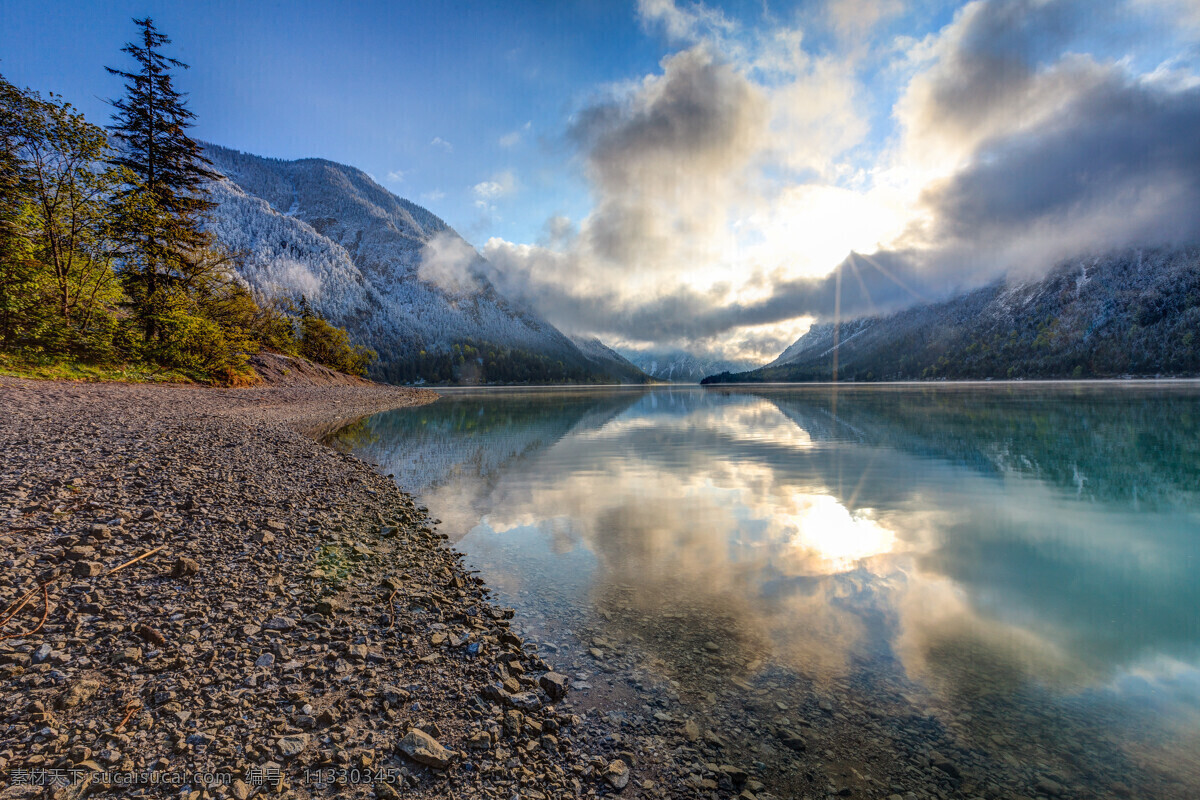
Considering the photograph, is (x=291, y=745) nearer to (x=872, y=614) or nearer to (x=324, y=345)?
(x=872, y=614)

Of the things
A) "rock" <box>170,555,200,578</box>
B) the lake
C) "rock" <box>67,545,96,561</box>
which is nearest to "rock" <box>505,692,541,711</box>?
the lake

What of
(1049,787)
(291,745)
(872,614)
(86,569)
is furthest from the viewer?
(872,614)

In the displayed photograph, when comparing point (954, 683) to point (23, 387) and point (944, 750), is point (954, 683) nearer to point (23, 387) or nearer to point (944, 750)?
point (944, 750)

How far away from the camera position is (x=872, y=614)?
27.5 ft

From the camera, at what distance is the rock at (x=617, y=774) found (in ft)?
14.6

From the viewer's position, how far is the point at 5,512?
7.64m

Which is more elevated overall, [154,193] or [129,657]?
[154,193]

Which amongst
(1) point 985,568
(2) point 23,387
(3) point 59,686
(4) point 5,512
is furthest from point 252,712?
(2) point 23,387

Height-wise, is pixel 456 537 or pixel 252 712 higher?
pixel 252 712

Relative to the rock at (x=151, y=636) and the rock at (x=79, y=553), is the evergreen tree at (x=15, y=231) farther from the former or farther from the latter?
the rock at (x=151, y=636)

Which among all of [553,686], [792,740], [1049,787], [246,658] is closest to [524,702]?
[553,686]

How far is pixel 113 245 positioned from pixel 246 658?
138 feet

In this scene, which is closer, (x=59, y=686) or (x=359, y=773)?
(x=359, y=773)

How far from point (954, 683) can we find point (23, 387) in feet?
114
